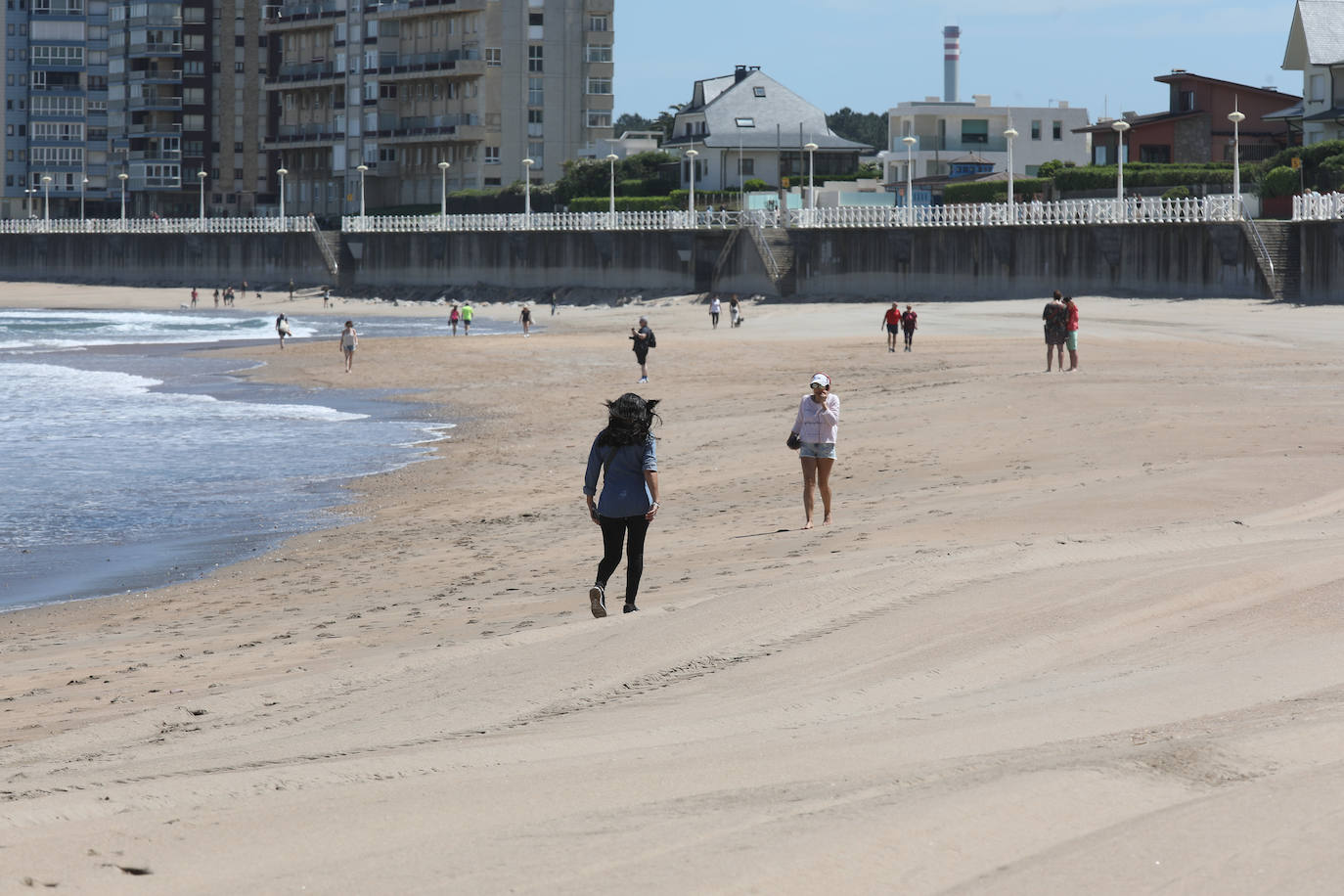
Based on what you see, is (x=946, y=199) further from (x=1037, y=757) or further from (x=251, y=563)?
(x=1037, y=757)

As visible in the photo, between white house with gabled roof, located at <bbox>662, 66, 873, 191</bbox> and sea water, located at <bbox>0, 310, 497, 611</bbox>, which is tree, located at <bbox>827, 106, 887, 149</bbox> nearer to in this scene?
white house with gabled roof, located at <bbox>662, 66, 873, 191</bbox>

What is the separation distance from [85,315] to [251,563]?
62237mm

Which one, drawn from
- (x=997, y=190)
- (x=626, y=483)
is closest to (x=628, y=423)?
(x=626, y=483)

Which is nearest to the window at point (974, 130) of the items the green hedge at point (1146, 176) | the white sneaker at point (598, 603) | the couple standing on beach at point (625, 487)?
the green hedge at point (1146, 176)

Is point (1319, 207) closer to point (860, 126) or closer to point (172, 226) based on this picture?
point (172, 226)

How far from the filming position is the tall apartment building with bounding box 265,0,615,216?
9656 centimetres

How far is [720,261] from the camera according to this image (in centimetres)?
6494

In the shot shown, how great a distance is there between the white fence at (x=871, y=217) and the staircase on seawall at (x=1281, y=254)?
1022 millimetres

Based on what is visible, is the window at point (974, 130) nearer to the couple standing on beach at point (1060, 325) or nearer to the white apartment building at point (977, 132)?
the white apartment building at point (977, 132)

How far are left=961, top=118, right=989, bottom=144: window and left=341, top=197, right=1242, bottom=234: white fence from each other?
3158 cm

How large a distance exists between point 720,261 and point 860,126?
109m

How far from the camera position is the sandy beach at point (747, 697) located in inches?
202

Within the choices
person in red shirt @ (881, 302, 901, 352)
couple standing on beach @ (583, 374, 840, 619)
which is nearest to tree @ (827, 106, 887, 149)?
person in red shirt @ (881, 302, 901, 352)

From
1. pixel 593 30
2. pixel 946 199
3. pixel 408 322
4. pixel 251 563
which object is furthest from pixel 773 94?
pixel 251 563
